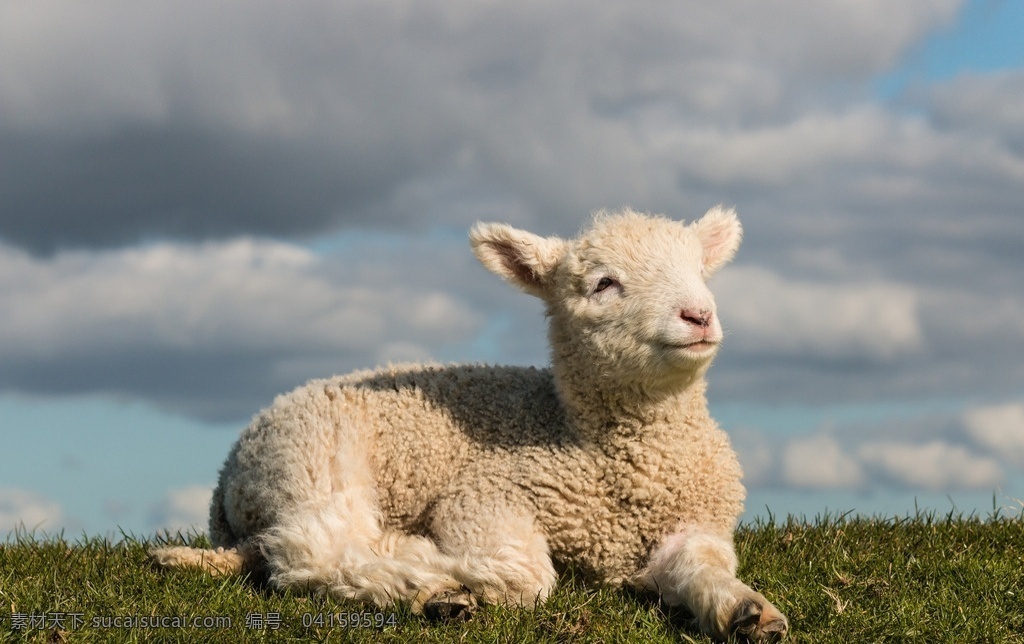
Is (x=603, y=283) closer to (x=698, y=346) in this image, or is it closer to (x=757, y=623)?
(x=698, y=346)

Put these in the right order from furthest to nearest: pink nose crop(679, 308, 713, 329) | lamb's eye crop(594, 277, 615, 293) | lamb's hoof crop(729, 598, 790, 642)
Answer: lamb's eye crop(594, 277, 615, 293) → pink nose crop(679, 308, 713, 329) → lamb's hoof crop(729, 598, 790, 642)

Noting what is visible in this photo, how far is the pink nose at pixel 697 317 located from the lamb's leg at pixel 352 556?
191 centimetres

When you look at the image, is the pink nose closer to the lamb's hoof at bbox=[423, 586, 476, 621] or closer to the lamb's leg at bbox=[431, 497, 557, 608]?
the lamb's leg at bbox=[431, 497, 557, 608]

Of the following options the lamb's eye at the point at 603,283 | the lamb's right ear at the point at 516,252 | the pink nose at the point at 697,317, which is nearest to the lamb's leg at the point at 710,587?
the pink nose at the point at 697,317

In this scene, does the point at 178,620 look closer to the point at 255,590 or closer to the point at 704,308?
the point at 255,590

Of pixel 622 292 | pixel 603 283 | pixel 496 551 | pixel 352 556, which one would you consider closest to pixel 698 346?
pixel 622 292

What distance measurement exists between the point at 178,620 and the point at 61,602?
0.89m

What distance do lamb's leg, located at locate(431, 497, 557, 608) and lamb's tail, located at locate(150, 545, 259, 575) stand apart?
1.32 m

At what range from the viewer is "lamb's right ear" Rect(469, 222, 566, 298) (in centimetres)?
745

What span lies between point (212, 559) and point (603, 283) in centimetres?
301

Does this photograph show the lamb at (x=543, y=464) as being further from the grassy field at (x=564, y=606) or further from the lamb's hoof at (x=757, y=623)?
the grassy field at (x=564, y=606)

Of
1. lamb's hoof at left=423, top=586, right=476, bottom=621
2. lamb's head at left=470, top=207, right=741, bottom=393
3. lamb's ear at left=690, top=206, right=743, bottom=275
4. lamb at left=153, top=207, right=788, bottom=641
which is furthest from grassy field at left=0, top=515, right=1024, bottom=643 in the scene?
lamb's ear at left=690, top=206, right=743, bottom=275

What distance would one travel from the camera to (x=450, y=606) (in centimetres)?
647

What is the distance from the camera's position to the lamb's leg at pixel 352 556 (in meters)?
6.73
